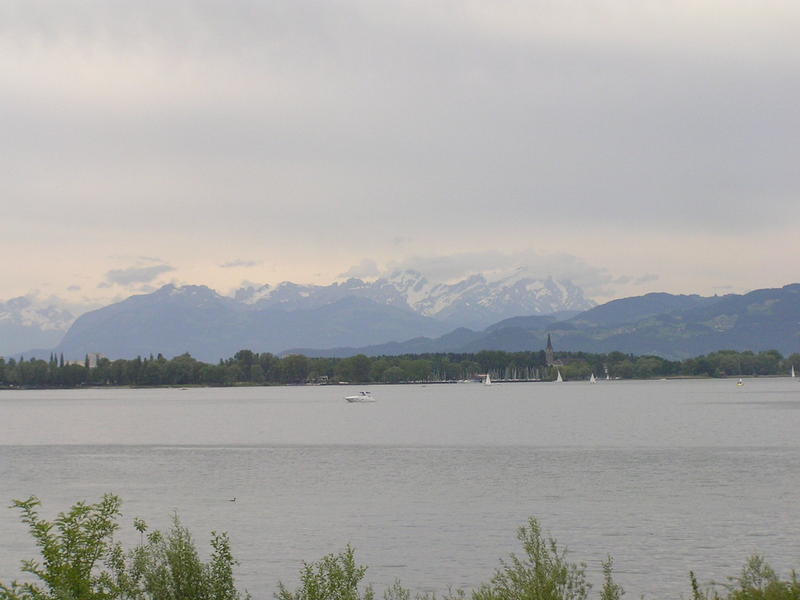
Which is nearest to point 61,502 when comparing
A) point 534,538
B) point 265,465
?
point 265,465

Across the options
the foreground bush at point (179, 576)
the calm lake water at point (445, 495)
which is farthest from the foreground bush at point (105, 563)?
the calm lake water at point (445, 495)

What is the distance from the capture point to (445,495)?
250ft

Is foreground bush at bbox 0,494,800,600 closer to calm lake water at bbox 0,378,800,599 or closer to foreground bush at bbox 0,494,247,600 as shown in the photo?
foreground bush at bbox 0,494,247,600

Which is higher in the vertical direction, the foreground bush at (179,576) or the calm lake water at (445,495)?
the foreground bush at (179,576)

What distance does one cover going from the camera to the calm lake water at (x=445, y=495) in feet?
168

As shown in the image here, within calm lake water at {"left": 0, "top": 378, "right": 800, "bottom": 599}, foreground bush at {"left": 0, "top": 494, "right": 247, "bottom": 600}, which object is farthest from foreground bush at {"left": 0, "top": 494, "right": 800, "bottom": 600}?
calm lake water at {"left": 0, "top": 378, "right": 800, "bottom": 599}

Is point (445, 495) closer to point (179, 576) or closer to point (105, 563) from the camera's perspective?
point (105, 563)

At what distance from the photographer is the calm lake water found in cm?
5134

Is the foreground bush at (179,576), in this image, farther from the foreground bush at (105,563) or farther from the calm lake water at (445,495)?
the calm lake water at (445,495)

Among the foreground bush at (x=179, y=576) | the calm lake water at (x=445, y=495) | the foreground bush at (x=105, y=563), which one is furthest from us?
the calm lake water at (x=445, y=495)

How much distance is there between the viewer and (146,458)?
116 m

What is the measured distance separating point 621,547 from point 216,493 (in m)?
37.0

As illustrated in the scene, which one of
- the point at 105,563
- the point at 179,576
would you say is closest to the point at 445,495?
the point at 105,563

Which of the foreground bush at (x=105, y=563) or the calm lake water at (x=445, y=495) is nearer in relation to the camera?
the foreground bush at (x=105, y=563)
